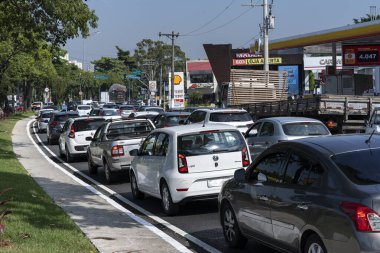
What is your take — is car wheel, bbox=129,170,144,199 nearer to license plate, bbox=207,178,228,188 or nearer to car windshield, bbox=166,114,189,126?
license plate, bbox=207,178,228,188

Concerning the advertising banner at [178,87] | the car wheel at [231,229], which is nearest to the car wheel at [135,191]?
the car wheel at [231,229]

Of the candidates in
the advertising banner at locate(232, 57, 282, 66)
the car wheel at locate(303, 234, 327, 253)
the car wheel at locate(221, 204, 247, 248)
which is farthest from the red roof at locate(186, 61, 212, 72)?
the car wheel at locate(303, 234, 327, 253)

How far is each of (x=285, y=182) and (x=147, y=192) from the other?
5.62 metres

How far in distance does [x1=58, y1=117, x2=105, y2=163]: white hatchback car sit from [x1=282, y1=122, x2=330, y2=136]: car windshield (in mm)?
8500

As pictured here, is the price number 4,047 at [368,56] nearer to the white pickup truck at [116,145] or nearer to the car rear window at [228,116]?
the car rear window at [228,116]

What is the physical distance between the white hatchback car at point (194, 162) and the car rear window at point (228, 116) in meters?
8.96

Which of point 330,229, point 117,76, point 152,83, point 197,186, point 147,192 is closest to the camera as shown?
point 330,229

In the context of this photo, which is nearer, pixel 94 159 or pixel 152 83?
pixel 94 159

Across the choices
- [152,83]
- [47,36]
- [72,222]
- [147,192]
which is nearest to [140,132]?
[147,192]

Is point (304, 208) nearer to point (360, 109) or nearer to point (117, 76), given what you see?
point (360, 109)

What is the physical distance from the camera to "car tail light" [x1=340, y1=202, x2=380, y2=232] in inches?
199

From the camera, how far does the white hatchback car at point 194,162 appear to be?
10.1m

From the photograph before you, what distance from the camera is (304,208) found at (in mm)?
5828

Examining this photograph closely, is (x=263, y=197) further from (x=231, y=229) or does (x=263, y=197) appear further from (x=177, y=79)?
(x=177, y=79)
